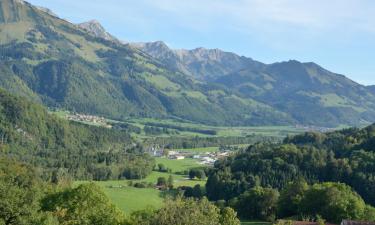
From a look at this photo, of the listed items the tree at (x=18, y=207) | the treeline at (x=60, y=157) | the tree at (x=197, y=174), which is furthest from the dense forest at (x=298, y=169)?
the tree at (x=18, y=207)

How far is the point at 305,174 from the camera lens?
12350cm

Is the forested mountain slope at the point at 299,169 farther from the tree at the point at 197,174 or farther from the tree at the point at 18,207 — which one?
the tree at the point at 18,207

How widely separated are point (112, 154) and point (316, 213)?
100380mm

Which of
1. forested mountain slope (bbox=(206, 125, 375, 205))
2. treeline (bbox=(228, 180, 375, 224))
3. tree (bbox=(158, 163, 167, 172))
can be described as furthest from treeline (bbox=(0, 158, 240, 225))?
tree (bbox=(158, 163, 167, 172))

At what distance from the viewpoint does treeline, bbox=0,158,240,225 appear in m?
39.3

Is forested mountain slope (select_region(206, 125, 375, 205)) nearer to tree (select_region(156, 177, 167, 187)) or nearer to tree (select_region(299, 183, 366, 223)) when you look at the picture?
tree (select_region(156, 177, 167, 187))

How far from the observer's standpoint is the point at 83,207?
2279 inches

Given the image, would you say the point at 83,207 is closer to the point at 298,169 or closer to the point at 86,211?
the point at 86,211

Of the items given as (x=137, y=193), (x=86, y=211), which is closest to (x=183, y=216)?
(x=86, y=211)

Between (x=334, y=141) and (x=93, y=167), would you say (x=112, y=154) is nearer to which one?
(x=93, y=167)

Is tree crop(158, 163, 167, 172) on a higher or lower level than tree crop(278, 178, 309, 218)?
lower

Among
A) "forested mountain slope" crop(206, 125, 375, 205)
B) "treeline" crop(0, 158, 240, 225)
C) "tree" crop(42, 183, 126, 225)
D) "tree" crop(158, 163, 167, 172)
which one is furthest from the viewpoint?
"tree" crop(158, 163, 167, 172)

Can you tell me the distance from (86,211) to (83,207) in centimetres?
139

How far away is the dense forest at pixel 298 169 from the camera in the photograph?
11312 cm
